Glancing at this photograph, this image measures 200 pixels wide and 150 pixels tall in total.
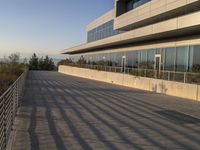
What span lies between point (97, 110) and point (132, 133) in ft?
16.8

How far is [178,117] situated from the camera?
14211 mm

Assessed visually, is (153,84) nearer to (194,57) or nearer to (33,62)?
(194,57)

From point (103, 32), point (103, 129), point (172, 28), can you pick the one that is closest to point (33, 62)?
point (103, 32)

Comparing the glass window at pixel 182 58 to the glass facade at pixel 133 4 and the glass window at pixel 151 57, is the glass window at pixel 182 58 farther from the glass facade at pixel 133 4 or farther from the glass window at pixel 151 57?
the glass facade at pixel 133 4

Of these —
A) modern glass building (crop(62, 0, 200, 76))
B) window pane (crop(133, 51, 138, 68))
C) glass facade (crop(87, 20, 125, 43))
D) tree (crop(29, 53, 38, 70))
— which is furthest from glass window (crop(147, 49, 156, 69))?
tree (crop(29, 53, 38, 70))

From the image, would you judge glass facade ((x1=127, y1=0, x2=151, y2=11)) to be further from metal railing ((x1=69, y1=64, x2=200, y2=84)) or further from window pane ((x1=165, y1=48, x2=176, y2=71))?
window pane ((x1=165, y1=48, x2=176, y2=71))

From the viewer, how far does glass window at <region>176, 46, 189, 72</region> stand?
1228 inches

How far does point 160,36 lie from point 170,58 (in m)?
2.49

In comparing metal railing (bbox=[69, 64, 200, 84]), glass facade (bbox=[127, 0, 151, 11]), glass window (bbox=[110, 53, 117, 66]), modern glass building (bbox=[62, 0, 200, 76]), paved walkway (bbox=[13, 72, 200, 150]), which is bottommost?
paved walkway (bbox=[13, 72, 200, 150])

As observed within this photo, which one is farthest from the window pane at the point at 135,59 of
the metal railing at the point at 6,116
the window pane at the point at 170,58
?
the metal railing at the point at 6,116

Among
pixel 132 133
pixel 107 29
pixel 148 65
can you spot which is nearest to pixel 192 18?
pixel 148 65

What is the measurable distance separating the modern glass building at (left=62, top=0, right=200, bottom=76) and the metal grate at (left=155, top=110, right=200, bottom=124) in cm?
1097

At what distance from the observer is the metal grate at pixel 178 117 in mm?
13228

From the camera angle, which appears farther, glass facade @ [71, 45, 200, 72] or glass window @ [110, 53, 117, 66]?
glass window @ [110, 53, 117, 66]
